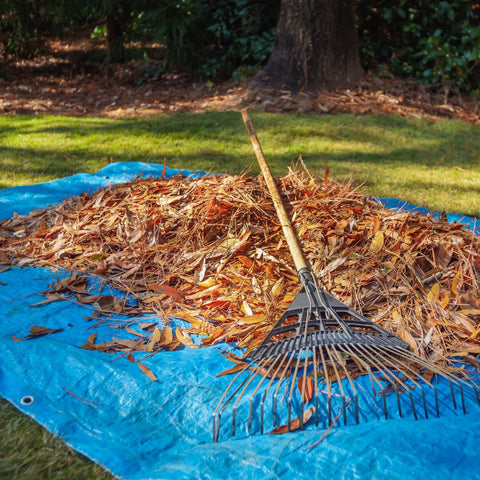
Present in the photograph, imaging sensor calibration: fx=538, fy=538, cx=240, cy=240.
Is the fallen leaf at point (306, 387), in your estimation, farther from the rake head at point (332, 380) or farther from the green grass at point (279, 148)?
the green grass at point (279, 148)

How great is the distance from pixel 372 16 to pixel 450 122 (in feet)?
8.44

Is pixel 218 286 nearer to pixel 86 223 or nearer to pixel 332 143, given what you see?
pixel 86 223

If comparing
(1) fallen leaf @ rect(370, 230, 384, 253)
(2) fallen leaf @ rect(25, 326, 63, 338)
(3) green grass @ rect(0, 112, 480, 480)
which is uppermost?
(1) fallen leaf @ rect(370, 230, 384, 253)

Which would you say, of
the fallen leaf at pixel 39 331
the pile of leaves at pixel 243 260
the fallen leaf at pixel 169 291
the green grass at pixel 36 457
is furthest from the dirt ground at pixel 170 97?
the green grass at pixel 36 457

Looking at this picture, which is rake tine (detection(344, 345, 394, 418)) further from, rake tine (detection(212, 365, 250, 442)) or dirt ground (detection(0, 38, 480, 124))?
dirt ground (detection(0, 38, 480, 124))

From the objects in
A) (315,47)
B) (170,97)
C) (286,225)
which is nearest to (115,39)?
(170,97)

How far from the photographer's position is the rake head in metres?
1.65

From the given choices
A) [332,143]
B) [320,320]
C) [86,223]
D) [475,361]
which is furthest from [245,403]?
[332,143]

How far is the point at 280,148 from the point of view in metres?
5.26

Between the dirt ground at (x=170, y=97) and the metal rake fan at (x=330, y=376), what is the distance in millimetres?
4488

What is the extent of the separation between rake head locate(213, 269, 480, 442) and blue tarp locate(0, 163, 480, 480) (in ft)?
0.18

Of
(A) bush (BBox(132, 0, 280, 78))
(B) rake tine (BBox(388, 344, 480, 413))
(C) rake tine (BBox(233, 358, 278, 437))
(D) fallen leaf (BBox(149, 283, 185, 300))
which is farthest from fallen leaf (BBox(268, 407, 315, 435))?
(A) bush (BBox(132, 0, 280, 78))

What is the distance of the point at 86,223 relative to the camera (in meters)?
2.98

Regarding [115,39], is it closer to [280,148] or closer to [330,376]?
[280,148]
